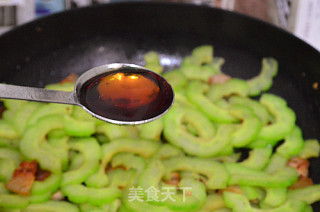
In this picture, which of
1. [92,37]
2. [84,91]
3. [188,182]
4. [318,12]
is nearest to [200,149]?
[188,182]

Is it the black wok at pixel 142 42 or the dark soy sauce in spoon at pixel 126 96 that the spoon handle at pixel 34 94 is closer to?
the dark soy sauce in spoon at pixel 126 96

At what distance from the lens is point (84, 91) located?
93 centimetres

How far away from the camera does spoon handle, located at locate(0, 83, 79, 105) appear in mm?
790

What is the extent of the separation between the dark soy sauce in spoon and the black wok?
442mm

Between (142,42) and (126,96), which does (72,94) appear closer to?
(126,96)

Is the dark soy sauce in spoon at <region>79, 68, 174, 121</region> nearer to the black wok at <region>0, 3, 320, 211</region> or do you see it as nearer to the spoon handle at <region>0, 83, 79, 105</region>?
the spoon handle at <region>0, 83, 79, 105</region>

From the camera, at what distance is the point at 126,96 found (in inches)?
35.8

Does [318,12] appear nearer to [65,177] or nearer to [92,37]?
[92,37]

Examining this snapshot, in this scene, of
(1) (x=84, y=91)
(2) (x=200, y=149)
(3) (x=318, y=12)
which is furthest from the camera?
(3) (x=318, y=12)

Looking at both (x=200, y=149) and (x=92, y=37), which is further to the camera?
(x=92, y=37)

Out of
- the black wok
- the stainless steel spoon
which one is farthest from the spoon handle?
the black wok

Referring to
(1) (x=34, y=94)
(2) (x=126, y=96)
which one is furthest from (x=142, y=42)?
(1) (x=34, y=94)

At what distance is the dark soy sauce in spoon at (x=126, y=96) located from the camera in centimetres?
89

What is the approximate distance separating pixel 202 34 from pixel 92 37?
1.40 feet
